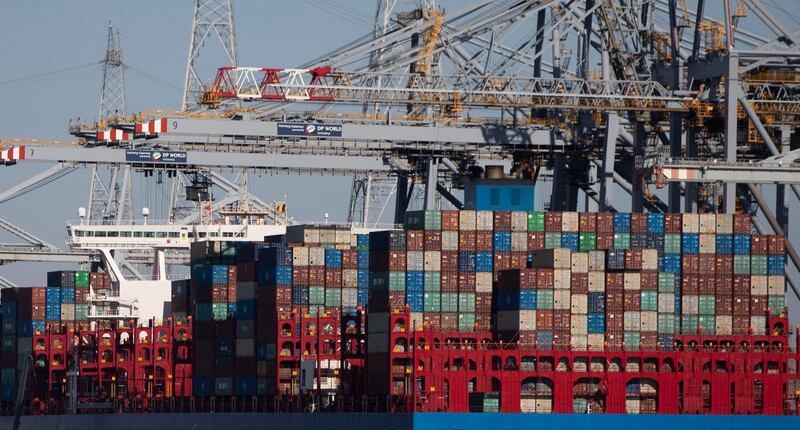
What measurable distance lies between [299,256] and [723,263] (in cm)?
1391

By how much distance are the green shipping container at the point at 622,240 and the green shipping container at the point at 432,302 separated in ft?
19.6

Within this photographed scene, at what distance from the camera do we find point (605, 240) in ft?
229

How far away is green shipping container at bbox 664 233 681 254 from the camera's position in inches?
2726

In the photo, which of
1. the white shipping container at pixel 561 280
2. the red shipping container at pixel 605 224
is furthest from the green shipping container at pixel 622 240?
the white shipping container at pixel 561 280

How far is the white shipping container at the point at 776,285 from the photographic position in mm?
68562

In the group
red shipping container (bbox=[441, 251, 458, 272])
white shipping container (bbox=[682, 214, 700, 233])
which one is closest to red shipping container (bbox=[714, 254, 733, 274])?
white shipping container (bbox=[682, 214, 700, 233])

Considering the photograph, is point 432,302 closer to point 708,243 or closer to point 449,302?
point 449,302

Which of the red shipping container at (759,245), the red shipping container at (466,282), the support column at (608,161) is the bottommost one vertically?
the red shipping container at (466,282)

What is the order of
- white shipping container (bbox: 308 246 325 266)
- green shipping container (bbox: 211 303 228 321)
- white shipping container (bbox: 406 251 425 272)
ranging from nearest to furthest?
white shipping container (bbox: 406 251 425 272) → white shipping container (bbox: 308 246 325 266) → green shipping container (bbox: 211 303 228 321)

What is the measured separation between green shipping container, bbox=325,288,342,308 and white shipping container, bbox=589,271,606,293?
9662 mm

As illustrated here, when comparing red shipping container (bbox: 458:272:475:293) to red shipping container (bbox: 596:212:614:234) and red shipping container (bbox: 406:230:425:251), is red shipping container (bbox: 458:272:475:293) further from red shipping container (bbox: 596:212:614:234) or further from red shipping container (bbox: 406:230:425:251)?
red shipping container (bbox: 596:212:614:234)

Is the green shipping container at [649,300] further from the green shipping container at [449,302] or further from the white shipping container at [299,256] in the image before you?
the white shipping container at [299,256]

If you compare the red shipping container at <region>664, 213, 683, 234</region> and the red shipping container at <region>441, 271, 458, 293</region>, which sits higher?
the red shipping container at <region>664, 213, 683, 234</region>

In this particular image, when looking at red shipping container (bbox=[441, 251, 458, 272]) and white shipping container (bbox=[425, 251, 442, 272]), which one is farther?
red shipping container (bbox=[441, 251, 458, 272])
